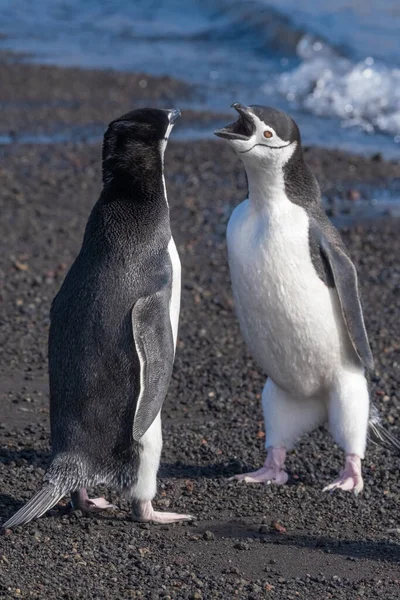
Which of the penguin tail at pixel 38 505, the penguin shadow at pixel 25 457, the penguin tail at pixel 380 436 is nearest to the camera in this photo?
the penguin tail at pixel 38 505

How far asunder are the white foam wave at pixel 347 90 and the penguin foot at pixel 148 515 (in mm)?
9690

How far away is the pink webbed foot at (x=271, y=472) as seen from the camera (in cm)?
532

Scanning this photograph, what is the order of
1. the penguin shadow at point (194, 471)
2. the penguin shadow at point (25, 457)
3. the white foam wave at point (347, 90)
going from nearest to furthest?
the penguin shadow at point (25, 457) → the penguin shadow at point (194, 471) → the white foam wave at point (347, 90)

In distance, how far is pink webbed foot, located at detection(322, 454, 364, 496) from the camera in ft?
17.1

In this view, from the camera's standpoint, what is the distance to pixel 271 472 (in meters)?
5.36

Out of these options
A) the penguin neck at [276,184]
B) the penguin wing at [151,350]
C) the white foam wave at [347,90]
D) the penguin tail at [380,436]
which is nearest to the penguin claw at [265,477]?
the penguin tail at [380,436]

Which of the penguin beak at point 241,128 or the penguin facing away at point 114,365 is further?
the penguin beak at point 241,128

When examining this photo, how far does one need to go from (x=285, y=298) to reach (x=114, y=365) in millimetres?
992

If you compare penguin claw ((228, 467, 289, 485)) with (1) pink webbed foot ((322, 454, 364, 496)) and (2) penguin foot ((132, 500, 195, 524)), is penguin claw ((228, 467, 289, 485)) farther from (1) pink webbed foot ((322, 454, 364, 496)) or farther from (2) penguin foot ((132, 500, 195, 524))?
(2) penguin foot ((132, 500, 195, 524))

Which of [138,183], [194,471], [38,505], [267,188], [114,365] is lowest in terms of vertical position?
[194,471]

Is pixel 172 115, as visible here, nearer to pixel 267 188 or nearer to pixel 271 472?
pixel 267 188

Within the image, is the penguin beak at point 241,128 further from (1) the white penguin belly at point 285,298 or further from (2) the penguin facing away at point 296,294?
(1) the white penguin belly at point 285,298

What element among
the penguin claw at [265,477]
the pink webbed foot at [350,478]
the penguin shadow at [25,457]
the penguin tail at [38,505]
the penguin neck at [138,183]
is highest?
the penguin neck at [138,183]

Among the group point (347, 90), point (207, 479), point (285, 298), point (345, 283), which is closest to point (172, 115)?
point (285, 298)
